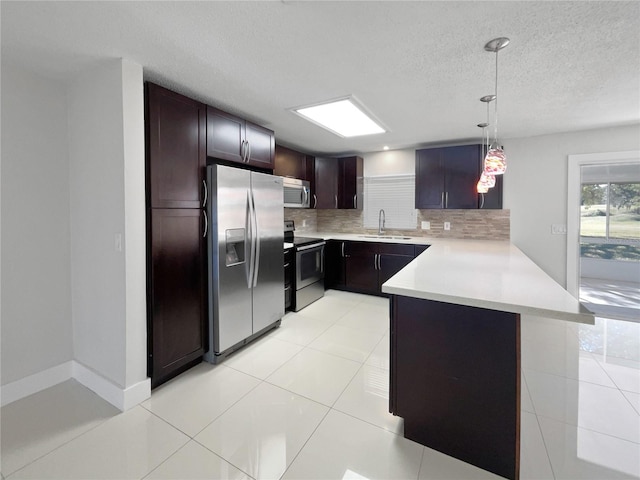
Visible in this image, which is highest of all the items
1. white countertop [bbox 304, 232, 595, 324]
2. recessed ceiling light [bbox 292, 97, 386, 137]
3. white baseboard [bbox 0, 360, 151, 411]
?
recessed ceiling light [bbox 292, 97, 386, 137]

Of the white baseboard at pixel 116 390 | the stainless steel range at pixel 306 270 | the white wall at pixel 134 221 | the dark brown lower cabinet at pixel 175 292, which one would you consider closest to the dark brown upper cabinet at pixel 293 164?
the stainless steel range at pixel 306 270

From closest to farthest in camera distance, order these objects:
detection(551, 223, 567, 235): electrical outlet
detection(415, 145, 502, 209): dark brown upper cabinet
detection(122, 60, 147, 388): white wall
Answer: detection(122, 60, 147, 388): white wall < detection(551, 223, 567, 235): electrical outlet < detection(415, 145, 502, 209): dark brown upper cabinet

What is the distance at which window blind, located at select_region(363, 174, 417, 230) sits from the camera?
443 centimetres

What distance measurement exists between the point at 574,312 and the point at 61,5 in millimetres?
2614

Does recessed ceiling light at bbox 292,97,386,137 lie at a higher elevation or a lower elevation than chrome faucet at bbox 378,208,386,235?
higher

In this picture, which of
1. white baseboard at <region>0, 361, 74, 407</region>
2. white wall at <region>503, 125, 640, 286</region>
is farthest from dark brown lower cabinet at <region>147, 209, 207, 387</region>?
white wall at <region>503, 125, 640, 286</region>

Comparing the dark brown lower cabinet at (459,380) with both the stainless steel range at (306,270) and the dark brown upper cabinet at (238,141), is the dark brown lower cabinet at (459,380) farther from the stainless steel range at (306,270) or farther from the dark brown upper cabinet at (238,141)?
the stainless steel range at (306,270)

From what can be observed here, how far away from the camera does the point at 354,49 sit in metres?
1.65

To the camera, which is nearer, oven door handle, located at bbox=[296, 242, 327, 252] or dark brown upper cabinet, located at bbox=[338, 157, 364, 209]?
oven door handle, located at bbox=[296, 242, 327, 252]

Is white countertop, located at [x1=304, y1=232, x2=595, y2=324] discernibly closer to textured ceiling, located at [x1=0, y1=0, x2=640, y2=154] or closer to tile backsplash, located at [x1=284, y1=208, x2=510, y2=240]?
textured ceiling, located at [x1=0, y1=0, x2=640, y2=154]

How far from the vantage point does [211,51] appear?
168 centimetres

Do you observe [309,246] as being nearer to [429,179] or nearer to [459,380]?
[429,179]

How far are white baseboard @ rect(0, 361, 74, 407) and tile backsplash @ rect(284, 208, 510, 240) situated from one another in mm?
3029

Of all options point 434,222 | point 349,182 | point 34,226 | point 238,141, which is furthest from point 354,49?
point 434,222
